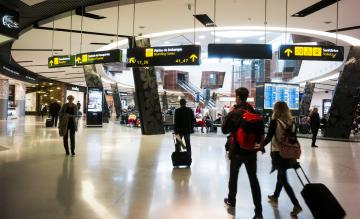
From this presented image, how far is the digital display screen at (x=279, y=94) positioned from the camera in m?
18.0

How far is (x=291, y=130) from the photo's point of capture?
4723 millimetres

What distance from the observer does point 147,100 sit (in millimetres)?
16875

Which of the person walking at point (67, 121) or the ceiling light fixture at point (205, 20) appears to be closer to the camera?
the person walking at point (67, 121)

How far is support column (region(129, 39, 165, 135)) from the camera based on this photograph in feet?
54.5

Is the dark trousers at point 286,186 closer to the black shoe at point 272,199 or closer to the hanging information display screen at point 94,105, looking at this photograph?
the black shoe at point 272,199

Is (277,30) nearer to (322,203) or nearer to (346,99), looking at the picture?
(346,99)

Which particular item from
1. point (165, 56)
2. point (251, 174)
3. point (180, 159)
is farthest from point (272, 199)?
point (165, 56)

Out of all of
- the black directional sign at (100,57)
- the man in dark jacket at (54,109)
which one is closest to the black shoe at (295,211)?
the black directional sign at (100,57)

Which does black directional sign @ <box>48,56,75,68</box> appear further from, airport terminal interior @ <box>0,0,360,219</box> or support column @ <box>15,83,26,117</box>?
support column @ <box>15,83,26,117</box>

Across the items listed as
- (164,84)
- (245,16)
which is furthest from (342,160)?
(164,84)

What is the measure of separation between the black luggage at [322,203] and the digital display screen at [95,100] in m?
19.7

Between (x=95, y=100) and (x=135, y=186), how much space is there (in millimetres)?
17469

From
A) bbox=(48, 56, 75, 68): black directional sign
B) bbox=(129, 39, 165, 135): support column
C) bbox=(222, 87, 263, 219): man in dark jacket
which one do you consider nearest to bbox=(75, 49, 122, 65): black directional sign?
bbox=(48, 56, 75, 68): black directional sign

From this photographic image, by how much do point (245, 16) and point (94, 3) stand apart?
481 centimetres
